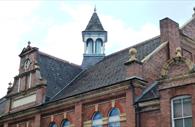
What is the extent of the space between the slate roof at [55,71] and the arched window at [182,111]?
14.6 m

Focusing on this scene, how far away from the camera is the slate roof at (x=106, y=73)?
3278 centimetres

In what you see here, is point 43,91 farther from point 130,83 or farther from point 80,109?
point 130,83

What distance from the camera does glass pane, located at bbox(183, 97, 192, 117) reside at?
24422mm

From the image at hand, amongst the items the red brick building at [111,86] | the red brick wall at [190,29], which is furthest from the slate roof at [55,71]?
the red brick wall at [190,29]

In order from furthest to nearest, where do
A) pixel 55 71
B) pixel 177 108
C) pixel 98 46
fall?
pixel 98 46 → pixel 55 71 → pixel 177 108

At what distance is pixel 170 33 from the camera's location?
33.2 meters

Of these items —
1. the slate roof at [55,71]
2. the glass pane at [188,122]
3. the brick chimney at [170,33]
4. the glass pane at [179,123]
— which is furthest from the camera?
the slate roof at [55,71]

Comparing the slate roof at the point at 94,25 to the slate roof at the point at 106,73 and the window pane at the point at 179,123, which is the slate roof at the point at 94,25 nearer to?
the slate roof at the point at 106,73

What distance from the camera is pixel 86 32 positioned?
150 ft

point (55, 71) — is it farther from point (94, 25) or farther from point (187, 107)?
point (187, 107)

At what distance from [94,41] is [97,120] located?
16360 mm

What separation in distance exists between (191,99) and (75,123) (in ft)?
36.7

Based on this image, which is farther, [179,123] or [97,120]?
[97,120]

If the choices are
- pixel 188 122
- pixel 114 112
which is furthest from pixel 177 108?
pixel 114 112
